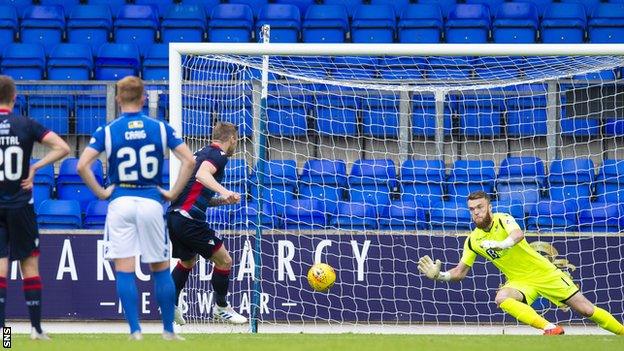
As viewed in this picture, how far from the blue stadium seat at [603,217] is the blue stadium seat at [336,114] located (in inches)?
119

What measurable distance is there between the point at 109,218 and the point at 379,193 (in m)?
6.55

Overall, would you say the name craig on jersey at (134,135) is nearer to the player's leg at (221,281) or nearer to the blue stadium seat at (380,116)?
the player's leg at (221,281)

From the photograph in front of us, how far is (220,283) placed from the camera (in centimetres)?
1322

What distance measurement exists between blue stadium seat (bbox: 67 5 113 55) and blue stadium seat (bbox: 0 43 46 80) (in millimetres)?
1033

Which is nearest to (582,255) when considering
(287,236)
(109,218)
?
(287,236)

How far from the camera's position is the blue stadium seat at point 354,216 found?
15.3 meters

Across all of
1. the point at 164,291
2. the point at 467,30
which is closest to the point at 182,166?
the point at 164,291

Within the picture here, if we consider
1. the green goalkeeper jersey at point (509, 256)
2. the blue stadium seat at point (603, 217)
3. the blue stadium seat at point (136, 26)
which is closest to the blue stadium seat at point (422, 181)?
the blue stadium seat at point (603, 217)

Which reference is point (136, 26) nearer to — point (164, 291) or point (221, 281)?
point (221, 281)

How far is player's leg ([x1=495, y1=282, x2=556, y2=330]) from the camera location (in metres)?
12.3

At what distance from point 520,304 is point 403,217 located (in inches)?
124

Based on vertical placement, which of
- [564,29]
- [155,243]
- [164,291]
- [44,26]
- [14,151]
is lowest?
[164,291]

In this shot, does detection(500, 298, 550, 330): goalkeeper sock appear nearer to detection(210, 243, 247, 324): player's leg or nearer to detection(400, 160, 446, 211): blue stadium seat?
detection(210, 243, 247, 324): player's leg

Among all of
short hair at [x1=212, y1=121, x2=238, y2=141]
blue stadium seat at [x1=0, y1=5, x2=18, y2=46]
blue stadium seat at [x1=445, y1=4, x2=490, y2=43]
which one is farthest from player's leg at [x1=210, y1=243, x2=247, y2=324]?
blue stadium seat at [x1=0, y1=5, x2=18, y2=46]
